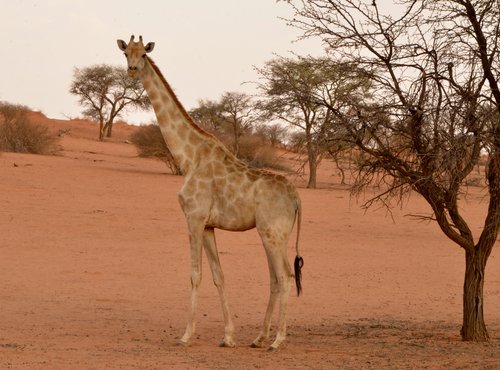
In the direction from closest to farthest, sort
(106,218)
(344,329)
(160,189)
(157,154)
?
(344,329) < (106,218) < (160,189) < (157,154)

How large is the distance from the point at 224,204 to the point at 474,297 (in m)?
2.87

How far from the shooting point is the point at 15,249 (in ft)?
51.4

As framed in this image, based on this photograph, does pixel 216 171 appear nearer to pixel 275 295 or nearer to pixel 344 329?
pixel 275 295

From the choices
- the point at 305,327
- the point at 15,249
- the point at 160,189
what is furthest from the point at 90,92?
the point at 305,327

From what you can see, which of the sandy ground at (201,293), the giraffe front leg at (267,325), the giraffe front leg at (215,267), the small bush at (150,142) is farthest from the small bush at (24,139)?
the giraffe front leg at (267,325)

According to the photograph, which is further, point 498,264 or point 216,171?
point 498,264

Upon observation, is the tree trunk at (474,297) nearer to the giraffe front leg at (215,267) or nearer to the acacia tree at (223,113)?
the giraffe front leg at (215,267)

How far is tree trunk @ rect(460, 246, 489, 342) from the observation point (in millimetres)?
9391

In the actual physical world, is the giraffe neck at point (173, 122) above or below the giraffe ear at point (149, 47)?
below

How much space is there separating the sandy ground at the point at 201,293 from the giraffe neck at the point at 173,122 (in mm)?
1952

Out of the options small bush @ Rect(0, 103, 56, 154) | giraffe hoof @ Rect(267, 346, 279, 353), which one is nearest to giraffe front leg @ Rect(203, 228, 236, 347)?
giraffe hoof @ Rect(267, 346, 279, 353)

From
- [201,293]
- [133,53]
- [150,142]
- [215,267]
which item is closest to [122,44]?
[133,53]

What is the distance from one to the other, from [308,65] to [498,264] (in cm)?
884

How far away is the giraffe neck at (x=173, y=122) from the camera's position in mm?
9438
